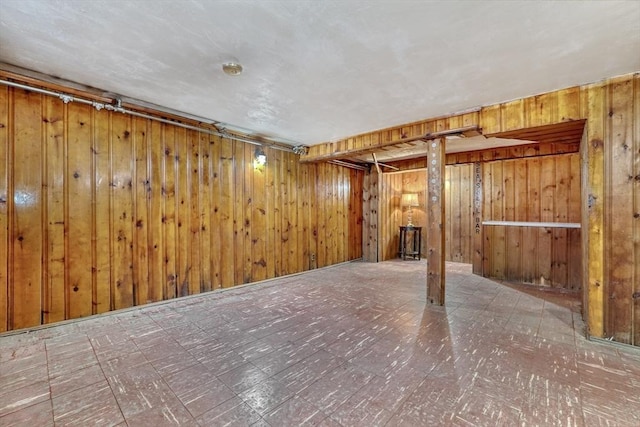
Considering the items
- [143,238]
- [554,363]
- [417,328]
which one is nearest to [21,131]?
[143,238]

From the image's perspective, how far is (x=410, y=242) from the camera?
281 inches

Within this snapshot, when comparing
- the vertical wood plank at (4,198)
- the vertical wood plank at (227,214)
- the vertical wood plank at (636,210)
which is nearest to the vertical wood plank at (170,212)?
the vertical wood plank at (227,214)

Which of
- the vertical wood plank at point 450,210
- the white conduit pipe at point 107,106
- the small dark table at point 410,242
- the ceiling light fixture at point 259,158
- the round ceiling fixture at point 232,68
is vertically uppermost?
the round ceiling fixture at point 232,68

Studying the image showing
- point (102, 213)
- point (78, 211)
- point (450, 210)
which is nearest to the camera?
point (78, 211)

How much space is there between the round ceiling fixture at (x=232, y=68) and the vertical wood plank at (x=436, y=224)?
240 cm

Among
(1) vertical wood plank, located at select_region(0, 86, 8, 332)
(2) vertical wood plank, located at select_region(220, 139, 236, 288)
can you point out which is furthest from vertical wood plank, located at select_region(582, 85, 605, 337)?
(1) vertical wood plank, located at select_region(0, 86, 8, 332)

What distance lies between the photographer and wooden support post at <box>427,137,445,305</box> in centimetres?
333

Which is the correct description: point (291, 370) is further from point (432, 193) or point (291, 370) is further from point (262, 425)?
point (432, 193)

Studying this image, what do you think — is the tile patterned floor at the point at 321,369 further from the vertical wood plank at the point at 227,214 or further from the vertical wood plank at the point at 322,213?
the vertical wood plank at the point at 322,213

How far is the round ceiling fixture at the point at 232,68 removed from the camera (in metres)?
2.15

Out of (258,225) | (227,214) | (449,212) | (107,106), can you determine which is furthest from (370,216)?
(107,106)

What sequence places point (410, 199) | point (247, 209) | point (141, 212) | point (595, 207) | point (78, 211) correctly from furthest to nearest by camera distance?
1. point (410, 199)
2. point (247, 209)
3. point (141, 212)
4. point (78, 211)
5. point (595, 207)

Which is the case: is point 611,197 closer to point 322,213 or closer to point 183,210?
point 322,213

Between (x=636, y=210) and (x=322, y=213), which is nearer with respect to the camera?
(x=636, y=210)
